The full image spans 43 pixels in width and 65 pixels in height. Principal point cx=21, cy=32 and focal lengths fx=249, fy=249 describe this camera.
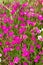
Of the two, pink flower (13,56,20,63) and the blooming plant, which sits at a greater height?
the blooming plant

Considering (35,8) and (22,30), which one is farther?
(35,8)

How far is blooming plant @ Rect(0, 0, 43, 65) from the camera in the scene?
2252mm

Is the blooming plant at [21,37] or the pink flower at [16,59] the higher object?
the blooming plant at [21,37]

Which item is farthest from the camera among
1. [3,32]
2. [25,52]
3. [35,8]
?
[35,8]

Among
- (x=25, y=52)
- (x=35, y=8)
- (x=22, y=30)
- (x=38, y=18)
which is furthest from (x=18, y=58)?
(x=35, y=8)

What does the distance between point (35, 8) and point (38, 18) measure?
0.35 meters

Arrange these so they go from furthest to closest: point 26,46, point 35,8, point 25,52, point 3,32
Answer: point 35,8 < point 3,32 < point 26,46 < point 25,52

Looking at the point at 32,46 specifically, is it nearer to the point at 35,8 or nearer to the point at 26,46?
the point at 26,46

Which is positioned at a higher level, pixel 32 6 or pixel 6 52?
pixel 32 6

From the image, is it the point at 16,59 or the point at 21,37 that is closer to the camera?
the point at 16,59

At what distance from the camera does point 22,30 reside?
2406mm

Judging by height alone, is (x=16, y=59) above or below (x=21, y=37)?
below

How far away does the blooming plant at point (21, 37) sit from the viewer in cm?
225

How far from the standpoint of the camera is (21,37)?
91.3 inches
